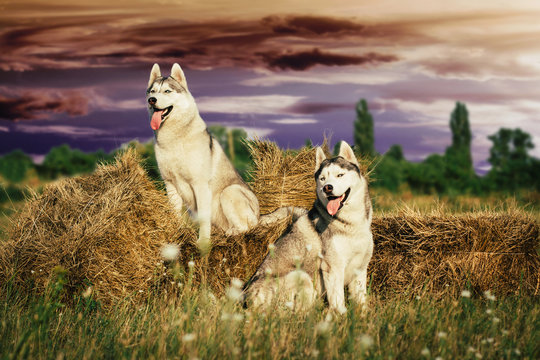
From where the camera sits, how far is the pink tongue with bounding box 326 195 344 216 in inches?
205

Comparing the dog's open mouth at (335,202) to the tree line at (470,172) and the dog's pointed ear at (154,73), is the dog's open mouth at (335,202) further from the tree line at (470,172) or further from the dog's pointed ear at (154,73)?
the tree line at (470,172)

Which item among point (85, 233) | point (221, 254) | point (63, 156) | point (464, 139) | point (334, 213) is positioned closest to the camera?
point (334, 213)

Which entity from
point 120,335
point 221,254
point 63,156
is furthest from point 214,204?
point 63,156

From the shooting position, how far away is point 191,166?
690 centimetres

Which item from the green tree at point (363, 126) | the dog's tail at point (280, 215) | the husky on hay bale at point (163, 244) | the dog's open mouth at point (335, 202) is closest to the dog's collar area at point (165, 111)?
the husky on hay bale at point (163, 244)

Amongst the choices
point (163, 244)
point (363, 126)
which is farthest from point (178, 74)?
point (363, 126)

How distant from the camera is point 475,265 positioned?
661 cm

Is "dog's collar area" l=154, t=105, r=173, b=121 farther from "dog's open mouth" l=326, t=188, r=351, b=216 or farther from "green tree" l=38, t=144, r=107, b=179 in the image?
"green tree" l=38, t=144, r=107, b=179

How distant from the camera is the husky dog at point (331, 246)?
208 inches

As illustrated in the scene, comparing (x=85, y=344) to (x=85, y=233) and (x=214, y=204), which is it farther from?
(x=214, y=204)

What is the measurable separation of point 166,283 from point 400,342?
10.4ft

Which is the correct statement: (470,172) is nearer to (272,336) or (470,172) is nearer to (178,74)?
(178,74)

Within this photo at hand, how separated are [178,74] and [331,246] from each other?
3.36 m

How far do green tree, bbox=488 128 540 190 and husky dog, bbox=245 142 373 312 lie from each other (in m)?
19.8
